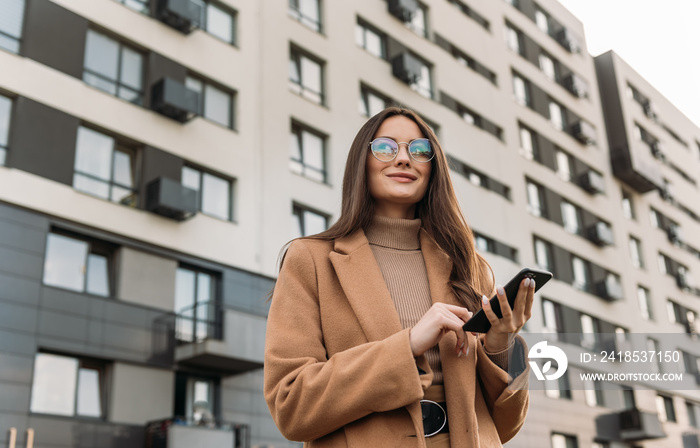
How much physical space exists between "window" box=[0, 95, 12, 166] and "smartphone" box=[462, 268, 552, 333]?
14304 millimetres

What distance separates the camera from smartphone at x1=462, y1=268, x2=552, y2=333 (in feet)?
7.03

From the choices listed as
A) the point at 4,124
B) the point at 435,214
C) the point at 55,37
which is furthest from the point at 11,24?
the point at 435,214

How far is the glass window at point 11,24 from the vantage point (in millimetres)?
15312

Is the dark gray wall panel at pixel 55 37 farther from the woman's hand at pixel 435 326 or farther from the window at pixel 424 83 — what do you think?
the woman's hand at pixel 435 326

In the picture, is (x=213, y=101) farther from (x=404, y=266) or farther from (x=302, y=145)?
(x=404, y=266)

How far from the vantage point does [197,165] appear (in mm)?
18141

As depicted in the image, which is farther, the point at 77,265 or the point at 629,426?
the point at 629,426

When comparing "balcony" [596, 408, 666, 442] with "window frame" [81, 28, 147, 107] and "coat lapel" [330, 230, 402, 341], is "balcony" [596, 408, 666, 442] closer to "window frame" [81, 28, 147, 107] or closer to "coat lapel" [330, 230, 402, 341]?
"window frame" [81, 28, 147, 107]

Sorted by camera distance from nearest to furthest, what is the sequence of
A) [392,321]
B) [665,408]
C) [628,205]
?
[392,321] → [665,408] → [628,205]

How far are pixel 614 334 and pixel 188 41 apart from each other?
2097cm

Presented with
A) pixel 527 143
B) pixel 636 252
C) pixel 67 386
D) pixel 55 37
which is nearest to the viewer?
pixel 67 386

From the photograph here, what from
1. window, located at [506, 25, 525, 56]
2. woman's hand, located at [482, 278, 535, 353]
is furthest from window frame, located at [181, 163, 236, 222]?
window, located at [506, 25, 525, 56]

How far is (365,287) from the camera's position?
250cm

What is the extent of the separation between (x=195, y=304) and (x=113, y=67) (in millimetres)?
5679
